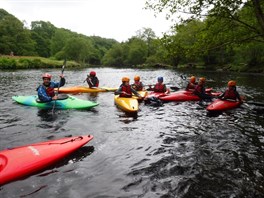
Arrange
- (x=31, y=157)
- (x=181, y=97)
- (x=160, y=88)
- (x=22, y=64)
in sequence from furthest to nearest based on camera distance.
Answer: (x=22, y=64)
(x=160, y=88)
(x=181, y=97)
(x=31, y=157)

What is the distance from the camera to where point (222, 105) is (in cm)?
1154

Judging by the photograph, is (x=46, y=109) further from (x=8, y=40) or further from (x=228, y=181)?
(x=8, y=40)

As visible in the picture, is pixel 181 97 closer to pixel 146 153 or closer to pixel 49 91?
pixel 49 91

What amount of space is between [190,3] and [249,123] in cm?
537

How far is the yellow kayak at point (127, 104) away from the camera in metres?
10.8

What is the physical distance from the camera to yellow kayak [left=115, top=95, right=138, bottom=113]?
427 inches

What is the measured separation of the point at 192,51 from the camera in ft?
37.2

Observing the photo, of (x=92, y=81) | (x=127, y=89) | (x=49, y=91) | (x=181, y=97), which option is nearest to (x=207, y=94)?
(x=181, y=97)

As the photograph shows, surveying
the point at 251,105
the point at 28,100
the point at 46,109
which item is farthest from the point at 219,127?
the point at 28,100

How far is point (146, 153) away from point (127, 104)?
4.81m

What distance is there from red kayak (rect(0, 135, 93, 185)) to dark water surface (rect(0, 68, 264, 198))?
0.54 feet

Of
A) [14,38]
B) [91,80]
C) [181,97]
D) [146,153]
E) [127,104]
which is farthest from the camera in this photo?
[14,38]

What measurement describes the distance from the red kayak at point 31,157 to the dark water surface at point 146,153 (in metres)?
0.17

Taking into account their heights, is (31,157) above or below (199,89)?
below
